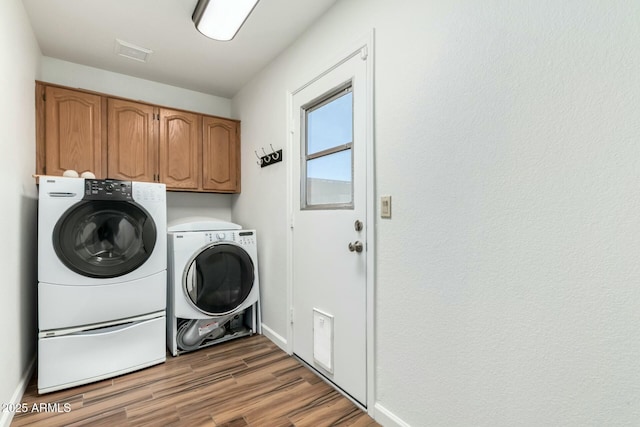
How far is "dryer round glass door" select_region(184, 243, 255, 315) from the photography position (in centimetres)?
232

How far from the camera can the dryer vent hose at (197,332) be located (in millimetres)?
2295

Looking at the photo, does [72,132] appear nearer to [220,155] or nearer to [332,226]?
[220,155]

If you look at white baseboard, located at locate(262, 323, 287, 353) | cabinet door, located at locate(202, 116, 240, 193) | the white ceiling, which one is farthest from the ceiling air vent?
white baseboard, located at locate(262, 323, 287, 353)

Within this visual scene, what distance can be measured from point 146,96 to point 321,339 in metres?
2.77

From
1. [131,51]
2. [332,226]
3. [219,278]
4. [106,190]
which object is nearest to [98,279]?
Answer: [106,190]

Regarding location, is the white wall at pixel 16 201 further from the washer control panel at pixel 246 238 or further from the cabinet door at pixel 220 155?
the washer control panel at pixel 246 238

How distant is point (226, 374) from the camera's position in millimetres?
2012

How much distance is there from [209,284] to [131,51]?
6.43 feet

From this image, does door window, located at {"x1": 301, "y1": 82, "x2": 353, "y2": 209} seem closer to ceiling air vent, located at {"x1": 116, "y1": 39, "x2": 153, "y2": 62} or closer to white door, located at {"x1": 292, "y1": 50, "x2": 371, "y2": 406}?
white door, located at {"x1": 292, "y1": 50, "x2": 371, "y2": 406}

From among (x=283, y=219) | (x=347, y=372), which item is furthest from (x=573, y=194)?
(x=283, y=219)

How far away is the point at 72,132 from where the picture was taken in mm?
2344

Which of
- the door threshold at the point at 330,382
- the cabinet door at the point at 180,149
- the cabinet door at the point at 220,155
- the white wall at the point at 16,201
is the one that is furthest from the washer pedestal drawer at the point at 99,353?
the cabinet door at the point at 220,155

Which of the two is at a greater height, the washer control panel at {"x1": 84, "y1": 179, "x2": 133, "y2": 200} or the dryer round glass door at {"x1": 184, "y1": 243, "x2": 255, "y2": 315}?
the washer control panel at {"x1": 84, "y1": 179, "x2": 133, "y2": 200}

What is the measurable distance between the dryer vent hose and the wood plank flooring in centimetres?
15
